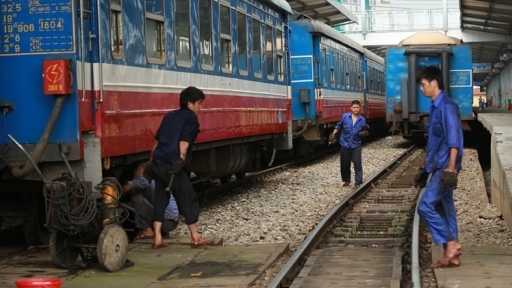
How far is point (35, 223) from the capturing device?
8859mm

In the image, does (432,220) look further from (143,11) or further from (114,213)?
(143,11)

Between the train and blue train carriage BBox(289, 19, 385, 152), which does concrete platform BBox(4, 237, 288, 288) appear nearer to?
the train

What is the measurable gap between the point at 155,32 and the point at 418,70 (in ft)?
54.7

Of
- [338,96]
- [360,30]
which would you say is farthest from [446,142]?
[360,30]

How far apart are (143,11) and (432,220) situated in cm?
391

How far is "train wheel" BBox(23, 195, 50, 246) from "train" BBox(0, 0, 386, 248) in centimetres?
1

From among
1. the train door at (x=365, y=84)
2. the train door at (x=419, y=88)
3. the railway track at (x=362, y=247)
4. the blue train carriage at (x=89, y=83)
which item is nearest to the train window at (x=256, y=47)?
the blue train carriage at (x=89, y=83)

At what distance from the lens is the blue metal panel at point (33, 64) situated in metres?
7.73

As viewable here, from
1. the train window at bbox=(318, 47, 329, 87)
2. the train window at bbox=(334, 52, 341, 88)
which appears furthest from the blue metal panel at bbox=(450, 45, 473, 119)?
the train window at bbox=(318, 47, 329, 87)

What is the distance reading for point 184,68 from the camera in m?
10.8

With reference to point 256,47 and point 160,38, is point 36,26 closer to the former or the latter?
point 160,38

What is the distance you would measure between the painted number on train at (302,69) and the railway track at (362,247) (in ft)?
24.3

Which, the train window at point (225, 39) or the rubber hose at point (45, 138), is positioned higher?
the train window at point (225, 39)

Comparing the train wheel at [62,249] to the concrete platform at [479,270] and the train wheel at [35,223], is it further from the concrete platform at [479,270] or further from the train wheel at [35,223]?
the concrete platform at [479,270]
